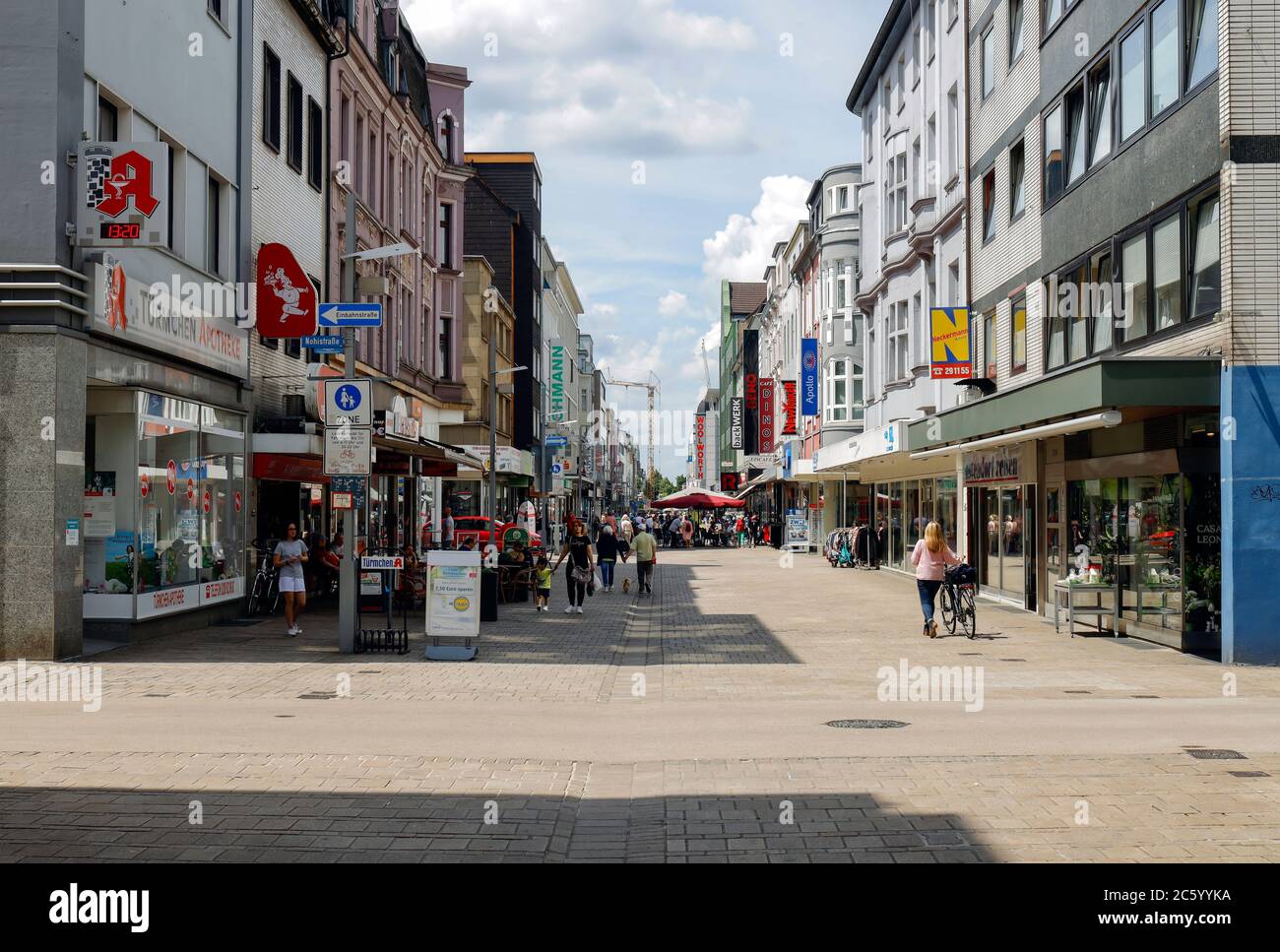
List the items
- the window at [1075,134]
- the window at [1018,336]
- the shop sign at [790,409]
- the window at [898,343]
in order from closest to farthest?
the window at [1075,134] < the window at [1018,336] < the window at [898,343] < the shop sign at [790,409]

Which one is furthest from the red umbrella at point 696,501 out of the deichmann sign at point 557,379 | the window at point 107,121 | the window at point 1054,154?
the window at point 107,121

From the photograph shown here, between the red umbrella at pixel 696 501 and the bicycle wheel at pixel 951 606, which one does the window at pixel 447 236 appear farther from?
the bicycle wheel at pixel 951 606

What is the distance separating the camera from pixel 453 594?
15.7 metres

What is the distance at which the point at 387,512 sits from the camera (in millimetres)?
34000

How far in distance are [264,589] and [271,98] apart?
9084 mm

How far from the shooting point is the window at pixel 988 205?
87.4ft

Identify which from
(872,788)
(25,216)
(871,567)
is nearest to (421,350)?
(871,567)

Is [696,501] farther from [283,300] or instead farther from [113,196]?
[113,196]

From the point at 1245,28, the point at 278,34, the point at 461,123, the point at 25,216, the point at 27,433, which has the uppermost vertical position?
the point at 461,123

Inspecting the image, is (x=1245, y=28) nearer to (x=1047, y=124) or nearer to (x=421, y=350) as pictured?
(x=1047, y=124)

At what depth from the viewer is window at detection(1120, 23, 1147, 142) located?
58.4ft

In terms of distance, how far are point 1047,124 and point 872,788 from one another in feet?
56.5

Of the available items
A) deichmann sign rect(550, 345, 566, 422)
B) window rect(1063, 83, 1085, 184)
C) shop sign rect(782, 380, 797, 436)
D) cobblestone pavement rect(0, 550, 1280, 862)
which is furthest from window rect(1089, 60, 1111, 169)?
deichmann sign rect(550, 345, 566, 422)

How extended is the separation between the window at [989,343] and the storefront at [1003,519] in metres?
1.65
